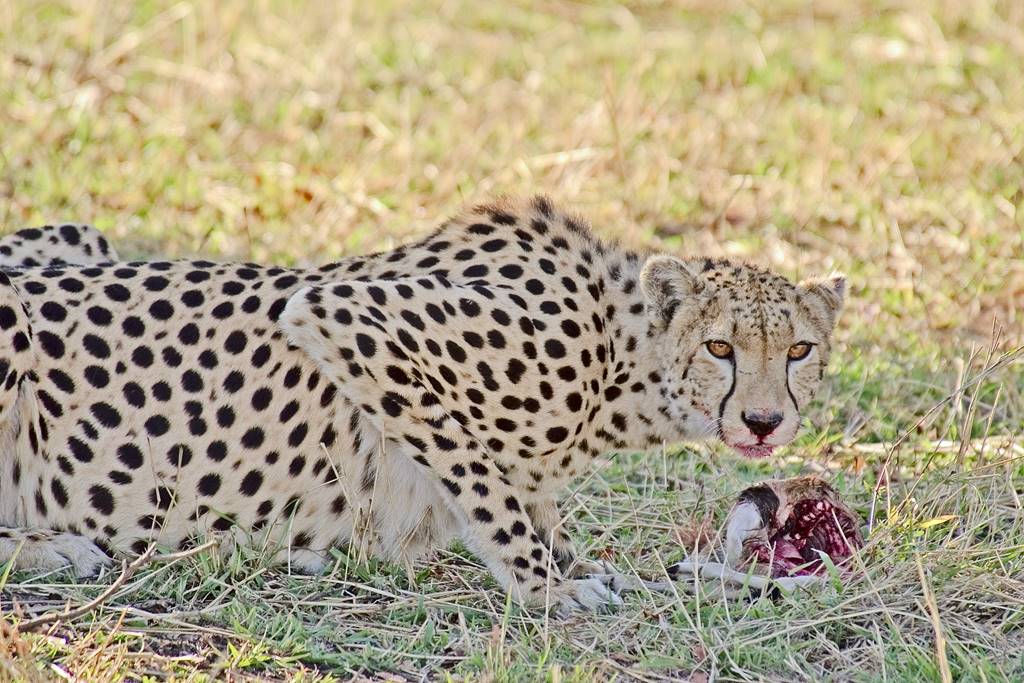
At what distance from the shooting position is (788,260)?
298 inches

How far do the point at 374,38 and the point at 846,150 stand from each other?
3055 mm

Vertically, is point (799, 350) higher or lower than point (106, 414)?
higher

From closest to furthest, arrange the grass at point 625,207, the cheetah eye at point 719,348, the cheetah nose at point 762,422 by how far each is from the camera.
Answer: the grass at point 625,207 < the cheetah nose at point 762,422 < the cheetah eye at point 719,348

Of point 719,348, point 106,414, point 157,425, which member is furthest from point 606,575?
point 106,414

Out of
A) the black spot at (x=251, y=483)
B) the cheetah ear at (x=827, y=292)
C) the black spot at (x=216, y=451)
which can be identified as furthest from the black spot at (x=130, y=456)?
the cheetah ear at (x=827, y=292)

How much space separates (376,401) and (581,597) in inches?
31.8

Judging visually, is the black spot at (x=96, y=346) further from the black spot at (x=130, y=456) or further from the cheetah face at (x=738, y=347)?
the cheetah face at (x=738, y=347)

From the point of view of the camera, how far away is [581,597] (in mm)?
4641

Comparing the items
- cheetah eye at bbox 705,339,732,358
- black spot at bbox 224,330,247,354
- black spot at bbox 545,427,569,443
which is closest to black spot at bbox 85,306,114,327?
black spot at bbox 224,330,247,354

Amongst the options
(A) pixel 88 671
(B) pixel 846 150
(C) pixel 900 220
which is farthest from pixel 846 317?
(A) pixel 88 671

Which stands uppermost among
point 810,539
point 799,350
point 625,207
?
point 799,350

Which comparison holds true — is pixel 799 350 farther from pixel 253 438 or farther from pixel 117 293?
pixel 117 293

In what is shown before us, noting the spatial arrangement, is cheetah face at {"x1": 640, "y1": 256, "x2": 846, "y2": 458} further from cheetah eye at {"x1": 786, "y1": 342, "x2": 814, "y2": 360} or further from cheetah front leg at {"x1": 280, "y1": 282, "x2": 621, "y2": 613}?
cheetah front leg at {"x1": 280, "y1": 282, "x2": 621, "y2": 613}

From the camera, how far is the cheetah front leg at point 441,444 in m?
4.65
